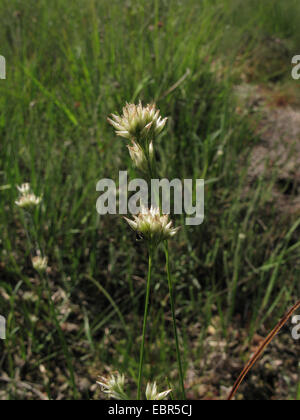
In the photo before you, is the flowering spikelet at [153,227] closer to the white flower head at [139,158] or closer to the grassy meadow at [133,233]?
the white flower head at [139,158]

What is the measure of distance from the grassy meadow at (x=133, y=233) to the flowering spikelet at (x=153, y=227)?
46 cm

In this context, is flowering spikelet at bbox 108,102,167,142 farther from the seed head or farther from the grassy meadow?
the grassy meadow

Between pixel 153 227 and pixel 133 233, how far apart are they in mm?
1052

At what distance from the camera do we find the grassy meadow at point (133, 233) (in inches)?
51.8

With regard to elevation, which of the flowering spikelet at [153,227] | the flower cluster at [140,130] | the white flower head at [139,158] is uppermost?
the flower cluster at [140,130]

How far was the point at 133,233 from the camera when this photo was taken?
1.63 meters

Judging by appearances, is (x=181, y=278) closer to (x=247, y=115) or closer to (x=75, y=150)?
(x=75, y=150)

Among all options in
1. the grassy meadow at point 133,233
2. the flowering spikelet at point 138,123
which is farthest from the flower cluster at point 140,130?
the grassy meadow at point 133,233

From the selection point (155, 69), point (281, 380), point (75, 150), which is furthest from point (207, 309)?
point (155, 69)

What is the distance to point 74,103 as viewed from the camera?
2.16 m

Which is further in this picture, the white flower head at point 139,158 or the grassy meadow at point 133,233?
the grassy meadow at point 133,233

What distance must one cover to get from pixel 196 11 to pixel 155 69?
1.18m

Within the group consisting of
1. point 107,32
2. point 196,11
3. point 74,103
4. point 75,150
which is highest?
point 196,11

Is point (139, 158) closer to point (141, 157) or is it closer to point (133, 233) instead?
point (141, 157)
